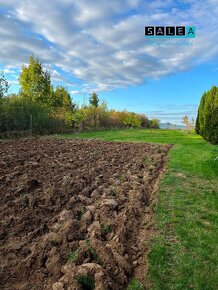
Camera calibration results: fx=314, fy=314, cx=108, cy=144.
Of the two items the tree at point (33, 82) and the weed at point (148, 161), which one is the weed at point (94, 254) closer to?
the weed at point (148, 161)

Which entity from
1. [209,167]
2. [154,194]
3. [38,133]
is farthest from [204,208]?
[38,133]

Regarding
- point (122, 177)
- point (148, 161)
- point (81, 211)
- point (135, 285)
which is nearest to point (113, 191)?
point (81, 211)

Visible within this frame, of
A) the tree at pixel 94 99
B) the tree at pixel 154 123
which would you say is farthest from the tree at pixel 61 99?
the tree at pixel 154 123

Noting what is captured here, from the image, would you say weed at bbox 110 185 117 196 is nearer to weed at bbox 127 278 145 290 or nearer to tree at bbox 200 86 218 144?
weed at bbox 127 278 145 290

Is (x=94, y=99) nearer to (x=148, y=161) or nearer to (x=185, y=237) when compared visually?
(x=148, y=161)

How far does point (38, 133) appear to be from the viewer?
72.0 feet

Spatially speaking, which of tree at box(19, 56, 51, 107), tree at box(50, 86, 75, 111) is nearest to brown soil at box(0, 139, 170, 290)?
tree at box(19, 56, 51, 107)

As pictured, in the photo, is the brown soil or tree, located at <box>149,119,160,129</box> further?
tree, located at <box>149,119,160,129</box>

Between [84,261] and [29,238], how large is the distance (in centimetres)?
89

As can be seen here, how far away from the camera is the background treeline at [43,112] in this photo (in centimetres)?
2008

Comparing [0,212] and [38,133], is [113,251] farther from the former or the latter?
[38,133]

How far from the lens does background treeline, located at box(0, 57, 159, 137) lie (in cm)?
2008

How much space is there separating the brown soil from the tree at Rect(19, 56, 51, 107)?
21.3 m

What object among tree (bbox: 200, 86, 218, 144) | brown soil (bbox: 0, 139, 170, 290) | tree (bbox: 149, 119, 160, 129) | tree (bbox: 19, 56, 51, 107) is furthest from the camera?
tree (bbox: 149, 119, 160, 129)
